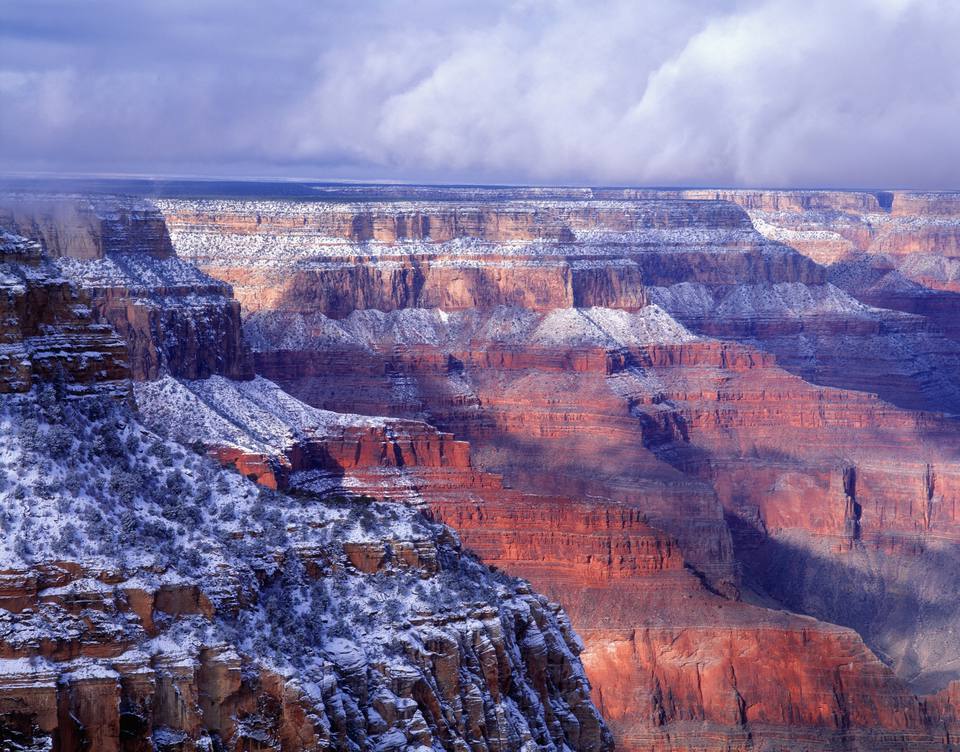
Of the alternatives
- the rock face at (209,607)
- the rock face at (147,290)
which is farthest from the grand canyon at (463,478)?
the rock face at (147,290)

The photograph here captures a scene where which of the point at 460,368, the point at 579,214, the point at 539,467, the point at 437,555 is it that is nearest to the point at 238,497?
the point at 437,555

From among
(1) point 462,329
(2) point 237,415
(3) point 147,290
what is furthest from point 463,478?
(1) point 462,329

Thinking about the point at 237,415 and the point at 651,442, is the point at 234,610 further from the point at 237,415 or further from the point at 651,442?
the point at 651,442

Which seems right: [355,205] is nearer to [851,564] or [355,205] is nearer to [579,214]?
[579,214]

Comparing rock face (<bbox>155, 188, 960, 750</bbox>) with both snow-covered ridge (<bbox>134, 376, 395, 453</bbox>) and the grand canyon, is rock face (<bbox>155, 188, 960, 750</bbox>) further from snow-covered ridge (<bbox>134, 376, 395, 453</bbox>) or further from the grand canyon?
snow-covered ridge (<bbox>134, 376, 395, 453</bbox>)

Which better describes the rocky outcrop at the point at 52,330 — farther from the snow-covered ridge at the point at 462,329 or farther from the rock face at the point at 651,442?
the snow-covered ridge at the point at 462,329

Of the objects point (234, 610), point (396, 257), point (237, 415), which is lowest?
point (237, 415)
